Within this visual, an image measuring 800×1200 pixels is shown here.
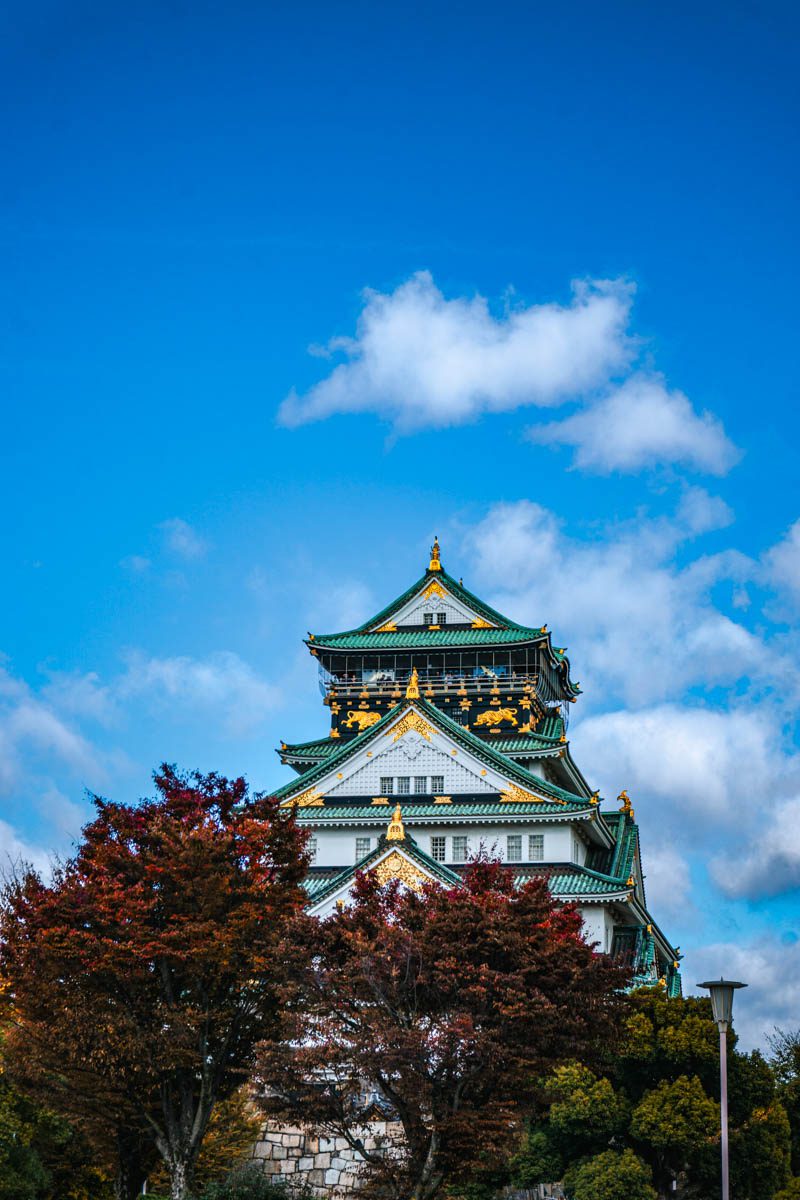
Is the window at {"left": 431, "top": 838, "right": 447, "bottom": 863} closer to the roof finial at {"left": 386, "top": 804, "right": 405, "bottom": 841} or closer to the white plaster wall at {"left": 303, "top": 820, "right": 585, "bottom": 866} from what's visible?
the white plaster wall at {"left": 303, "top": 820, "right": 585, "bottom": 866}

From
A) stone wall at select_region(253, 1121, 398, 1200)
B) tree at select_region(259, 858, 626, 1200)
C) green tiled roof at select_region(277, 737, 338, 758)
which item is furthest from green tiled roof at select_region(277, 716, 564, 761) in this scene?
tree at select_region(259, 858, 626, 1200)

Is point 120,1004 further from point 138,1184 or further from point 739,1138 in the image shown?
point 739,1138

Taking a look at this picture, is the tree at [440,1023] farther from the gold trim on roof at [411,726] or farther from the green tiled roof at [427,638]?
the green tiled roof at [427,638]

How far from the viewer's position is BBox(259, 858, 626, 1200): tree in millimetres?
27938

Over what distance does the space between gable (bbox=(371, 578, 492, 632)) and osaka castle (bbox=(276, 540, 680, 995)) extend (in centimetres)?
5

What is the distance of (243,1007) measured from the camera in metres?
31.4

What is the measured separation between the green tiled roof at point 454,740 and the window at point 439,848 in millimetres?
3463

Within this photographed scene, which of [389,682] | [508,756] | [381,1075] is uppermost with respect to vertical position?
[389,682]

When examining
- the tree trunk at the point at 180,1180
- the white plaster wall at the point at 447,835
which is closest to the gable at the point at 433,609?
the white plaster wall at the point at 447,835

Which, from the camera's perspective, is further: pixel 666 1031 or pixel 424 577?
pixel 424 577

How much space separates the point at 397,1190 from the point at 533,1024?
4571 mm

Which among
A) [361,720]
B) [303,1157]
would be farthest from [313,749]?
[303,1157]

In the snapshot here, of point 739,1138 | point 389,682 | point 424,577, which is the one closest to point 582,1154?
point 739,1138

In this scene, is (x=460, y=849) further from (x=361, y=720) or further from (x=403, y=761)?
(x=361, y=720)
